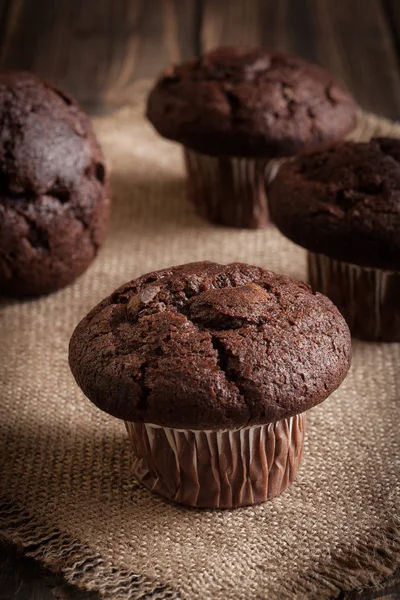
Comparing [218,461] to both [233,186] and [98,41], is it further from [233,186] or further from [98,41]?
[98,41]

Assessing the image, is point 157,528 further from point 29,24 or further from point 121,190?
point 29,24

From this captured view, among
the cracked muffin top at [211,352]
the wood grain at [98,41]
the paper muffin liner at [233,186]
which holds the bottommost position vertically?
the wood grain at [98,41]

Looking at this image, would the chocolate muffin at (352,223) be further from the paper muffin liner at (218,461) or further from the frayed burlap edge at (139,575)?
the frayed burlap edge at (139,575)

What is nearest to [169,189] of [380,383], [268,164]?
[268,164]

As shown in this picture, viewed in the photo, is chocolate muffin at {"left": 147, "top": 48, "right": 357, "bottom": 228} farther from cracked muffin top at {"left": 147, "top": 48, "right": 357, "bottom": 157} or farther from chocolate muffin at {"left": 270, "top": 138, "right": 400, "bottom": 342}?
chocolate muffin at {"left": 270, "top": 138, "right": 400, "bottom": 342}

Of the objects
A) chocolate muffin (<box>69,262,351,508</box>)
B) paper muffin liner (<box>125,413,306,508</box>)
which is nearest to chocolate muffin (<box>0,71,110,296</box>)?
chocolate muffin (<box>69,262,351,508</box>)

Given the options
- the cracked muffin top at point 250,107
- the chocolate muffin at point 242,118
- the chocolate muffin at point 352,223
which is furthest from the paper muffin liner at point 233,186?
the chocolate muffin at point 352,223

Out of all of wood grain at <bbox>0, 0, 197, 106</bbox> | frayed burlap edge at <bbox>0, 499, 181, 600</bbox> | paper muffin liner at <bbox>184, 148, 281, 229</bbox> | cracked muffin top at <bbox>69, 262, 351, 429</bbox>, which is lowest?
wood grain at <bbox>0, 0, 197, 106</bbox>
